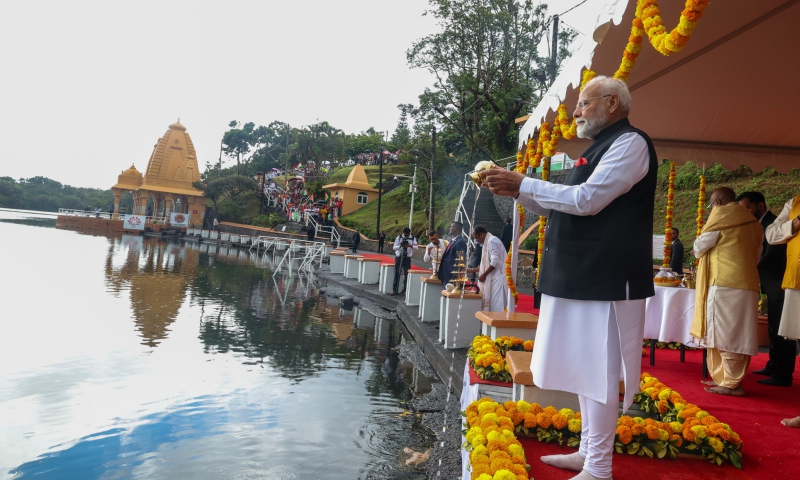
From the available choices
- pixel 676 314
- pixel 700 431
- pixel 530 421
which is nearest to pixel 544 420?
pixel 530 421

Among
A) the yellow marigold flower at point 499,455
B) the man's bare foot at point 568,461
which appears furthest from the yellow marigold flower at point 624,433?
the yellow marigold flower at point 499,455

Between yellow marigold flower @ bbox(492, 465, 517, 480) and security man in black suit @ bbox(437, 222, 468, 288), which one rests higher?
security man in black suit @ bbox(437, 222, 468, 288)

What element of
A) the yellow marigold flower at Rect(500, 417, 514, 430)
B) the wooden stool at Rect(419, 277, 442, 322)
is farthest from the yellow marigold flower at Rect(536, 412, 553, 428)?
the wooden stool at Rect(419, 277, 442, 322)

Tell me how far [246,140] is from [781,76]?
252 feet

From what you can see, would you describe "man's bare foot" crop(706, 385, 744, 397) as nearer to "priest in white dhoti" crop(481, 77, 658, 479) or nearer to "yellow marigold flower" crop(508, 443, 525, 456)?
"priest in white dhoti" crop(481, 77, 658, 479)

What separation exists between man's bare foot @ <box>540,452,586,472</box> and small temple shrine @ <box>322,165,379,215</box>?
38732 mm

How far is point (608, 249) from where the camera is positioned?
216 centimetres

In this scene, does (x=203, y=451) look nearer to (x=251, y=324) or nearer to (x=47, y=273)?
(x=251, y=324)

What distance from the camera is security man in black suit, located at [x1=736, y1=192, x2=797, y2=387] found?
14.6ft

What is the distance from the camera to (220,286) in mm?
14727

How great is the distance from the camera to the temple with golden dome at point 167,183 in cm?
4694

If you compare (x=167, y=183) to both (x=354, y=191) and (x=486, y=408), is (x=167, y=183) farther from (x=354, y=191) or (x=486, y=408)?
(x=486, y=408)

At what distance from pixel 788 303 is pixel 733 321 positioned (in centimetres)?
47

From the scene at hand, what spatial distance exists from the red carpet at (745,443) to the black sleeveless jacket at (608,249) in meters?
0.93
